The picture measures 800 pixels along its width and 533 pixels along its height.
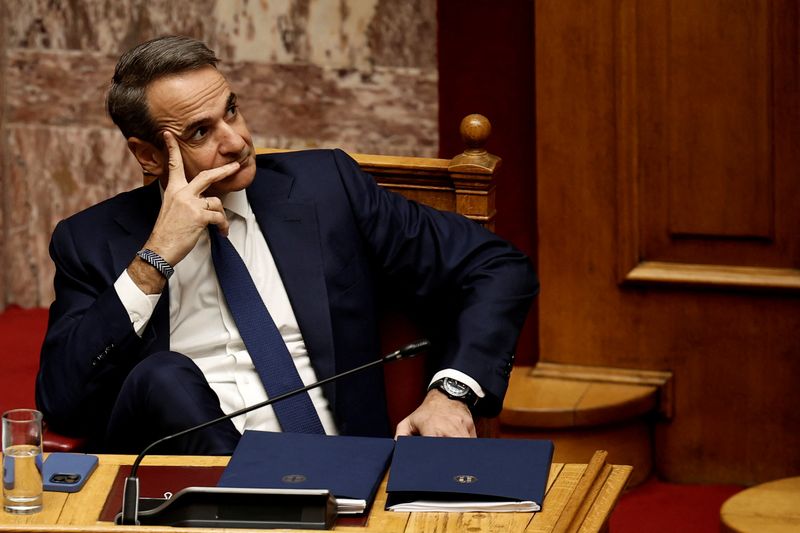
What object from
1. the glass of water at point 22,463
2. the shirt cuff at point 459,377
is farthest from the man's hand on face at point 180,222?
the glass of water at point 22,463

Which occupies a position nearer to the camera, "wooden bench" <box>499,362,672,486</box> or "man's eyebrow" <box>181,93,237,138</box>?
"man's eyebrow" <box>181,93,237,138</box>

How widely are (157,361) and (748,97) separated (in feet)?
5.91

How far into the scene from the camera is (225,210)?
8.68 ft

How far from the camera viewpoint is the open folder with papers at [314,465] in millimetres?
1833

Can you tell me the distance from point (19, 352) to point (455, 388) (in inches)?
86.2

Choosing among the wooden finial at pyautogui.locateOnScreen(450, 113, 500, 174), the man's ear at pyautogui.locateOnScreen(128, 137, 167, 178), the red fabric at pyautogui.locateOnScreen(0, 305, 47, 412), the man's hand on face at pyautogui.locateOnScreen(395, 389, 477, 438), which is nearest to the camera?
the man's hand on face at pyautogui.locateOnScreen(395, 389, 477, 438)

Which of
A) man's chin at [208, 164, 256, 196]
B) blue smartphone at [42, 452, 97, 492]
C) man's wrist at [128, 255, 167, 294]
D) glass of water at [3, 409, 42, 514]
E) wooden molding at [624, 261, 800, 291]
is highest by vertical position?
man's chin at [208, 164, 256, 196]

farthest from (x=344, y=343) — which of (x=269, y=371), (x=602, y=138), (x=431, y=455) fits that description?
(x=602, y=138)

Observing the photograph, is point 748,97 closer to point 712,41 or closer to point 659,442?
point 712,41

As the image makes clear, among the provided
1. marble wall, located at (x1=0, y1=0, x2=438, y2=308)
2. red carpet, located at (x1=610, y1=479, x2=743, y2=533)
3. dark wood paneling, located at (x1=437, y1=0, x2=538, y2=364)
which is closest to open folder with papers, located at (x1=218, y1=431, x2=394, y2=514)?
red carpet, located at (x1=610, y1=479, x2=743, y2=533)

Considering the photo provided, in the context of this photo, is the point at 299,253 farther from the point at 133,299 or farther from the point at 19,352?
the point at 19,352

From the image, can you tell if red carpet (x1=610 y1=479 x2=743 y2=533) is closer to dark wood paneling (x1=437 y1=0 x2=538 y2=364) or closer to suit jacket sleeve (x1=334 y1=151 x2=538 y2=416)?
dark wood paneling (x1=437 y1=0 x2=538 y2=364)

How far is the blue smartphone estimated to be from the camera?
6.22ft

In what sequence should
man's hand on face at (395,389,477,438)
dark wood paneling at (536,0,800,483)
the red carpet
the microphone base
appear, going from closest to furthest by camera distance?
the microphone base < man's hand on face at (395,389,477,438) < the red carpet < dark wood paneling at (536,0,800,483)
